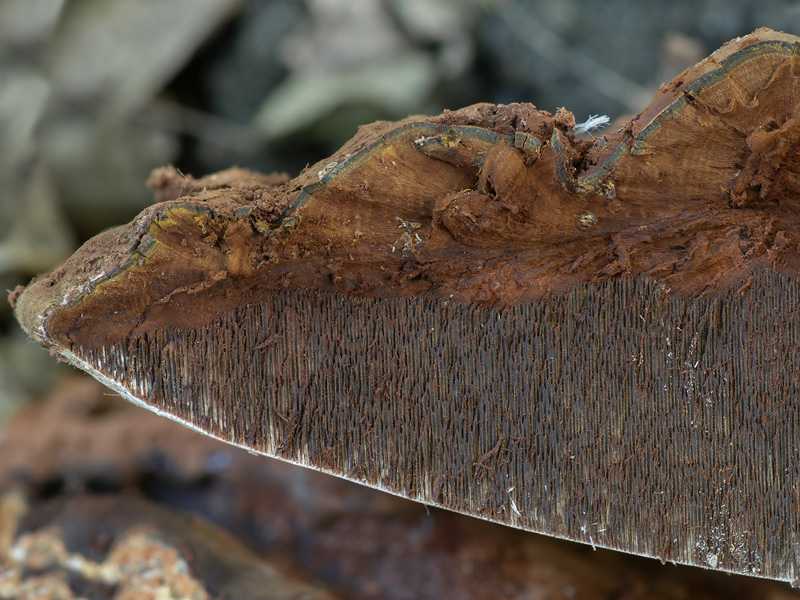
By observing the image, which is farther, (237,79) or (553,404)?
(237,79)

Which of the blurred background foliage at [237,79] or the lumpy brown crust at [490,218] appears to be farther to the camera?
the blurred background foliage at [237,79]

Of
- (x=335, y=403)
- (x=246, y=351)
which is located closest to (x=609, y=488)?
(x=335, y=403)

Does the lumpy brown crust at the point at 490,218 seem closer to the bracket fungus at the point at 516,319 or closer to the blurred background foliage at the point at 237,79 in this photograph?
the bracket fungus at the point at 516,319

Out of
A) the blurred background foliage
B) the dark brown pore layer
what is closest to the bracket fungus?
the dark brown pore layer

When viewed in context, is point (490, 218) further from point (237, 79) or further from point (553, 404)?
point (237, 79)

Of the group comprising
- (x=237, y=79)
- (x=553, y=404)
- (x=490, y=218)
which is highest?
(x=237, y=79)

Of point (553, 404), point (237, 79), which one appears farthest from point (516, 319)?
point (237, 79)

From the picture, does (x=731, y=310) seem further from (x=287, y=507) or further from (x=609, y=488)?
(x=287, y=507)

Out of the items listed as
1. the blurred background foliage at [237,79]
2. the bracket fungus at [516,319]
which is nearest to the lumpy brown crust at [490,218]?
the bracket fungus at [516,319]
